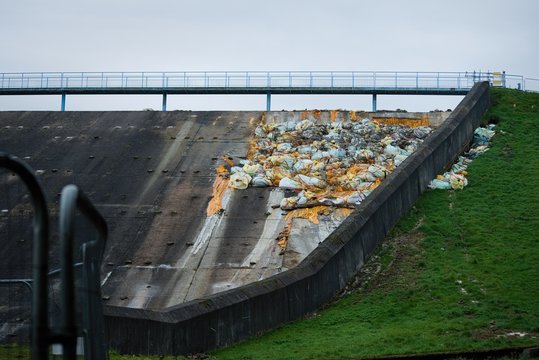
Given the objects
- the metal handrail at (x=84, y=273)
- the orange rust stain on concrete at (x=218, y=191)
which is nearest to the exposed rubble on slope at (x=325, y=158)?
the orange rust stain on concrete at (x=218, y=191)

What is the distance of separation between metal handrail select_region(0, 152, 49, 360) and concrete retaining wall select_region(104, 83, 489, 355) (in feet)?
31.8

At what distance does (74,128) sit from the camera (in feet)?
114

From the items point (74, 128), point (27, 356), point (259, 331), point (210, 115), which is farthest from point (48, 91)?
point (27, 356)

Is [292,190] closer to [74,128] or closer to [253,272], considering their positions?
[253,272]

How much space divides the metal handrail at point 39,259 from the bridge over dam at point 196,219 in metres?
2.18

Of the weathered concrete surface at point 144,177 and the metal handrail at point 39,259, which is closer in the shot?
the metal handrail at point 39,259

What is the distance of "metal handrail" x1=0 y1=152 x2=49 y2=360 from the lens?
4.22 meters

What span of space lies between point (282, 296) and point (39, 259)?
12645mm

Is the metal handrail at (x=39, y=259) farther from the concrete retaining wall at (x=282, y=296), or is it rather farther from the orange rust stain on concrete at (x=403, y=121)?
the orange rust stain on concrete at (x=403, y=121)

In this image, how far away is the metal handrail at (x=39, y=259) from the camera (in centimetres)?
422

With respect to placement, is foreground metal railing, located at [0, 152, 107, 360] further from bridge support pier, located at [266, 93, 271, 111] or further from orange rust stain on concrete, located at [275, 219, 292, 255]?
bridge support pier, located at [266, 93, 271, 111]

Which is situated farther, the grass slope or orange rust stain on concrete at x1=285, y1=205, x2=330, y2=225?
orange rust stain on concrete at x1=285, y1=205, x2=330, y2=225

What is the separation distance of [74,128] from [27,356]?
29.0 meters

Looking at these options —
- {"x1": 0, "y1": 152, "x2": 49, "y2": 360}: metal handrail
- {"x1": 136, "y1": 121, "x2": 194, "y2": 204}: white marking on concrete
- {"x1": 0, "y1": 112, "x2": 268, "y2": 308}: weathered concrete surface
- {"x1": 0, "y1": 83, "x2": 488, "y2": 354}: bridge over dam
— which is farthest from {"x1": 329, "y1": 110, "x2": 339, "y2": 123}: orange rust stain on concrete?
{"x1": 0, "y1": 152, "x2": 49, "y2": 360}: metal handrail
